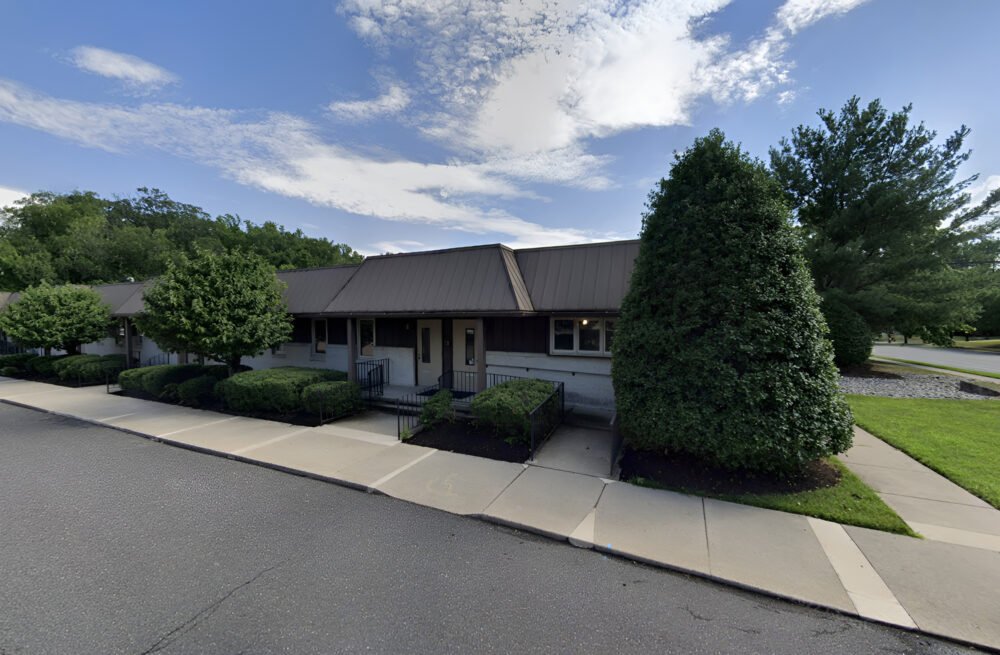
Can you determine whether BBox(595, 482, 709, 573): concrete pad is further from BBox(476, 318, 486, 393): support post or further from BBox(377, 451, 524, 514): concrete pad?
BBox(476, 318, 486, 393): support post

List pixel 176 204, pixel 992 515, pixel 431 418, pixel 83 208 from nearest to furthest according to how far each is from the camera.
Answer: pixel 992 515, pixel 431 418, pixel 83 208, pixel 176 204

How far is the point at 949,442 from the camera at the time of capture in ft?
22.3

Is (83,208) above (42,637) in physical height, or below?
above

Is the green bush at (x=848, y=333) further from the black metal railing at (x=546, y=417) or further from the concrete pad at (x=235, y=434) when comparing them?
the concrete pad at (x=235, y=434)

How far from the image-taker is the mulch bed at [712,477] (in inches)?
200

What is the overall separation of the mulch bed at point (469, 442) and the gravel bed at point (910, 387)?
1048cm

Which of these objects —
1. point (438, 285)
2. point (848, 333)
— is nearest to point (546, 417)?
point (438, 285)

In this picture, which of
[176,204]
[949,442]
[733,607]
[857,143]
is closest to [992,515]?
[949,442]

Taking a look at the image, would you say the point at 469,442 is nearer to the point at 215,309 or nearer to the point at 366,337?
the point at 366,337

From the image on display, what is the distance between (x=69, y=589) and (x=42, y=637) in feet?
2.10

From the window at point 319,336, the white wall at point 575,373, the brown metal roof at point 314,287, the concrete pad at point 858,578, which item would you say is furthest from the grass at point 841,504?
the window at point 319,336

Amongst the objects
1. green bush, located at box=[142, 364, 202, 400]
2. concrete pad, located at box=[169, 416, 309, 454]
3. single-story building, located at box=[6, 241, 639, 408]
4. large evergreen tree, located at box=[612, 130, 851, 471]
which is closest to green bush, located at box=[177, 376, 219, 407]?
green bush, located at box=[142, 364, 202, 400]

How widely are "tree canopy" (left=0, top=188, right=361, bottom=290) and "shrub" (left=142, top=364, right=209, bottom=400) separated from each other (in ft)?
35.9

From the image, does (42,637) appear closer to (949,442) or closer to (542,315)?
(542,315)
